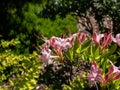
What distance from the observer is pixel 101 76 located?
130 inches

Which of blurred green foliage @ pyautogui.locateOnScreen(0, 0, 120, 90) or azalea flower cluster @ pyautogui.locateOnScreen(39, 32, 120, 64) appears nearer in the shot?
azalea flower cluster @ pyautogui.locateOnScreen(39, 32, 120, 64)

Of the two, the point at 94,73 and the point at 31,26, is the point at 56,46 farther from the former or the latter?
the point at 31,26

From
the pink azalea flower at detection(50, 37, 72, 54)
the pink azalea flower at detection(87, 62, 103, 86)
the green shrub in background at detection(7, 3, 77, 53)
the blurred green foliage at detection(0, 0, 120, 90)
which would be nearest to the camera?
the pink azalea flower at detection(87, 62, 103, 86)

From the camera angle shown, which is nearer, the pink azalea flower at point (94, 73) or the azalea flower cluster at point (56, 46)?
the pink azalea flower at point (94, 73)

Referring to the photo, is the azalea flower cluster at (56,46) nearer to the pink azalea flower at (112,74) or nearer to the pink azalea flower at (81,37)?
the pink azalea flower at (81,37)

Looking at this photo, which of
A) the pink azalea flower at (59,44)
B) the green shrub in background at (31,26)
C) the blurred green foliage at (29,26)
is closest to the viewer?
the pink azalea flower at (59,44)

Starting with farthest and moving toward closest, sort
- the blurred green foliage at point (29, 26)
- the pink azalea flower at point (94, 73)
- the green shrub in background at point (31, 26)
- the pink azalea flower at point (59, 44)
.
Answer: the green shrub in background at point (31, 26) < the blurred green foliage at point (29, 26) < the pink azalea flower at point (59, 44) < the pink azalea flower at point (94, 73)

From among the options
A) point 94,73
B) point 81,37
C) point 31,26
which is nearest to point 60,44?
point 81,37

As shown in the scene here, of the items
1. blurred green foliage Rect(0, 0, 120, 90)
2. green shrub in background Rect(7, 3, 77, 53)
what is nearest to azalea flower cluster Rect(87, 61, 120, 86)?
blurred green foliage Rect(0, 0, 120, 90)

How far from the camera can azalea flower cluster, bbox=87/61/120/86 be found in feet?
10.5

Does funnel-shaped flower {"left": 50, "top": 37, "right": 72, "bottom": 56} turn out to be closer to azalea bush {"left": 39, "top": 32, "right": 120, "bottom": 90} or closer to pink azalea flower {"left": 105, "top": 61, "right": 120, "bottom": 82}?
azalea bush {"left": 39, "top": 32, "right": 120, "bottom": 90}

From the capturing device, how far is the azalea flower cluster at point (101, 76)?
3.21 metres

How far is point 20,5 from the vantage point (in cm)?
938

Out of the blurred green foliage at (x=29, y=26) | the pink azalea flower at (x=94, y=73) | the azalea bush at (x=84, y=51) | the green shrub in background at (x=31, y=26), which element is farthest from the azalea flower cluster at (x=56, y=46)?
the green shrub in background at (x=31, y=26)
